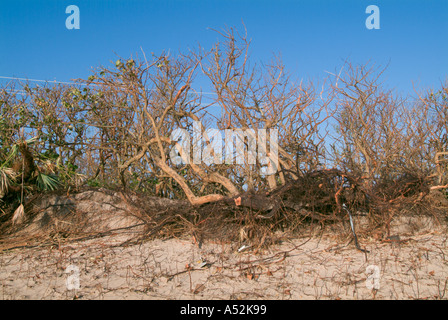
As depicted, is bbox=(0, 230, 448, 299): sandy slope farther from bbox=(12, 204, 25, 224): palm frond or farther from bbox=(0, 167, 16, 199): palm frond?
bbox=(0, 167, 16, 199): palm frond

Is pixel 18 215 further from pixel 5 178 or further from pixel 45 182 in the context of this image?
pixel 45 182

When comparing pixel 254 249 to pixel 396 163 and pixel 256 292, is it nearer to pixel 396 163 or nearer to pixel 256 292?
pixel 256 292

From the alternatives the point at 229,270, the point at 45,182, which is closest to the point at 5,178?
the point at 45,182

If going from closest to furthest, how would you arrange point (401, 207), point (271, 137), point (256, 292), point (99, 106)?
1. point (256, 292)
2. point (401, 207)
3. point (271, 137)
4. point (99, 106)

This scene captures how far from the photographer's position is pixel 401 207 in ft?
22.4

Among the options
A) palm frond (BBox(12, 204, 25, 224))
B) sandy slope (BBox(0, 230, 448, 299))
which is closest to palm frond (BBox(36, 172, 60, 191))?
palm frond (BBox(12, 204, 25, 224))

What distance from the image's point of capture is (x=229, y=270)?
5285mm

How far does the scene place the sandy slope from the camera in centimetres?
461

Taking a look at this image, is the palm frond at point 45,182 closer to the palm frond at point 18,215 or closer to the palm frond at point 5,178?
the palm frond at point 5,178

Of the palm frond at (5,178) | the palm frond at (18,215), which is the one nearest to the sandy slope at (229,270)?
the palm frond at (18,215)

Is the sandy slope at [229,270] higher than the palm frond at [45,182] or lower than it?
lower

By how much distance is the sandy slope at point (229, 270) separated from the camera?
4605 millimetres
